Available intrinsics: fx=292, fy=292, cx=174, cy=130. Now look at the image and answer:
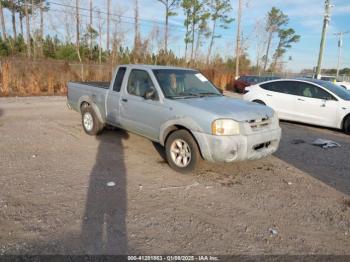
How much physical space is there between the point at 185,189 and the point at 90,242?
180 centimetres

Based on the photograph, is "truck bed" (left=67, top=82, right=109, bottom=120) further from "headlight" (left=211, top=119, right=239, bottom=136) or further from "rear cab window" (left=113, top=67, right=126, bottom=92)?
"headlight" (left=211, top=119, right=239, bottom=136)

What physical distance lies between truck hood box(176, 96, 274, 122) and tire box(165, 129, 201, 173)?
533mm

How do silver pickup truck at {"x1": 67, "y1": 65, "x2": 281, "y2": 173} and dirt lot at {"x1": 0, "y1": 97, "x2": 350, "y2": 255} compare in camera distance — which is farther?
silver pickup truck at {"x1": 67, "y1": 65, "x2": 281, "y2": 173}

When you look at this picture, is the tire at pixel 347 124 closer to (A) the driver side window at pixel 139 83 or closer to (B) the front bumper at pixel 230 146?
(B) the front bumper at pixel 230 146

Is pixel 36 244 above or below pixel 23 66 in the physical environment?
below

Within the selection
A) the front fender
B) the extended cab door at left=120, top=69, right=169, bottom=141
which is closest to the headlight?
the front fender

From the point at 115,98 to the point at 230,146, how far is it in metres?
2.96

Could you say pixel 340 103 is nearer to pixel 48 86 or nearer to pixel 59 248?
pixel 59 248

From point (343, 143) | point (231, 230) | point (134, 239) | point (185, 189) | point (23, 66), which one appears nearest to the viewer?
point (134, 239)

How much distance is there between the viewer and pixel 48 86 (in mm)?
18438

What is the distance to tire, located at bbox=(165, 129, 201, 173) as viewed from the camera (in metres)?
4.81

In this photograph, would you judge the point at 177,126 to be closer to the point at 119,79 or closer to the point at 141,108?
the point at 141,108

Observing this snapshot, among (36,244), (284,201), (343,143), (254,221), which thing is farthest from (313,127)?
(36,244)

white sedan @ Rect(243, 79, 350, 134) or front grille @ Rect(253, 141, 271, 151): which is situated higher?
white sedan @ Rect(243, 79, 350, 134)
